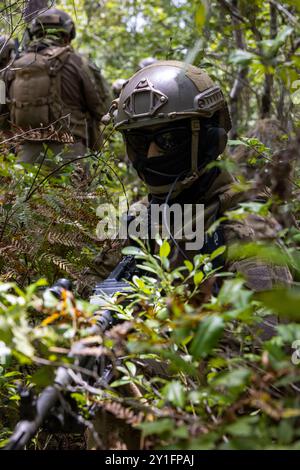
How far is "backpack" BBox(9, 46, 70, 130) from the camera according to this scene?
23.5ft

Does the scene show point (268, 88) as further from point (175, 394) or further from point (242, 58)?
point (175, 394)

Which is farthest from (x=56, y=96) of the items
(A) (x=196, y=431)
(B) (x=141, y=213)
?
(A) (x=196, y=431)

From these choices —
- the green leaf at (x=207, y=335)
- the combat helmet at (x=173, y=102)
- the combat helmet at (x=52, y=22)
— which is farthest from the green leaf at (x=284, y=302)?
the combat helmet at (x=52, y=22)

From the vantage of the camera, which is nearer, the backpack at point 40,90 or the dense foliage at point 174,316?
the dense foliage at point 174,316

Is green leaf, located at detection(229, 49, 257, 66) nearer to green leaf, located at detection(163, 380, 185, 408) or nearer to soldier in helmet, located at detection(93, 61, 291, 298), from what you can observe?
green leaf, located at detection(163, 380, 185, 408)

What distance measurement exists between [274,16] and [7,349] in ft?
16.8

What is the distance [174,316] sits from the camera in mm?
1624

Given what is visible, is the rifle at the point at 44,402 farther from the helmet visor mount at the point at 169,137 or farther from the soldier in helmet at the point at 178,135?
the helmet visor mount at the point at 169,137

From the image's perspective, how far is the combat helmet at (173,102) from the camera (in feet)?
10.7

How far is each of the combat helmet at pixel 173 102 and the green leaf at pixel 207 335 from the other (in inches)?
72.3

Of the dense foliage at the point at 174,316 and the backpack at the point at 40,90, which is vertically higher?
the dense foliage at the point at 174,316

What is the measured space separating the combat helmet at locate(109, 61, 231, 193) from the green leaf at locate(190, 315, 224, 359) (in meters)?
1.84

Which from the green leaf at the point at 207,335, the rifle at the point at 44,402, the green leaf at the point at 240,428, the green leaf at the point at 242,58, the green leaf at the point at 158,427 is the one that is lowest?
the rifle at the point at 44,402

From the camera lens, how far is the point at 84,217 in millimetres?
3504
